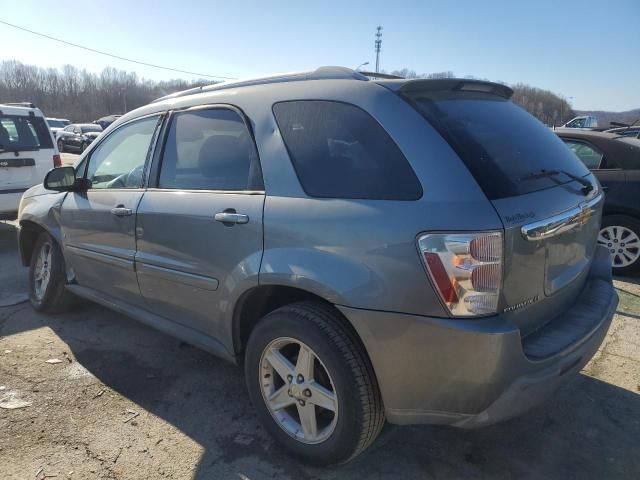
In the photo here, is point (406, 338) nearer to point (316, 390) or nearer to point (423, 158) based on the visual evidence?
point (316, 390)

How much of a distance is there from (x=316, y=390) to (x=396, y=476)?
573mm

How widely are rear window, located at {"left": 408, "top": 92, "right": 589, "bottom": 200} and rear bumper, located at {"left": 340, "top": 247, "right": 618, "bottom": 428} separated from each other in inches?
22.0

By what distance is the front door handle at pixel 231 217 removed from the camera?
241 centimetres

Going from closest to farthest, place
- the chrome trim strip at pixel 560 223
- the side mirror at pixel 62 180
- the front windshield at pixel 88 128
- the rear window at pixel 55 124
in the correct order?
1. the chrome trim strip at pixel 560 223
2. the side mirror at pixel 62 180
3. the front windshield at pixel 88 128
4. the rear window at pixel 55 124

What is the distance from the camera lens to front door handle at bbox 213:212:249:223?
2410 millimetres

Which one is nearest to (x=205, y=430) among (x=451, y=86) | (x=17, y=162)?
(x=451, y=86)

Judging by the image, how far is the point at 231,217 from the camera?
8.06 ft

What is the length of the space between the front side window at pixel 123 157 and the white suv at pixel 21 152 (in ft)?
12.6

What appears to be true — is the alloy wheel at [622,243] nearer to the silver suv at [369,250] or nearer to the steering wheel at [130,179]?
the silver suv at [369,250]

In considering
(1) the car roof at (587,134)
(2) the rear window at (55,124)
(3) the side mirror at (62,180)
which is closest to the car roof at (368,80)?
(3) the side mirror at (62,180)

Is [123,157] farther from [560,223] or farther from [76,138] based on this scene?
[76,138]

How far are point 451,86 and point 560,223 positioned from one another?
81 centimetres

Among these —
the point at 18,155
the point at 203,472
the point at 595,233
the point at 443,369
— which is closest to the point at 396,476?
the point at 443,369

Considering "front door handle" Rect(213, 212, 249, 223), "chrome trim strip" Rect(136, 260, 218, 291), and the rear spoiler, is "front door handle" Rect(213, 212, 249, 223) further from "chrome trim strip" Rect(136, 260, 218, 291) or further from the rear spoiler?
the rear spoiler
